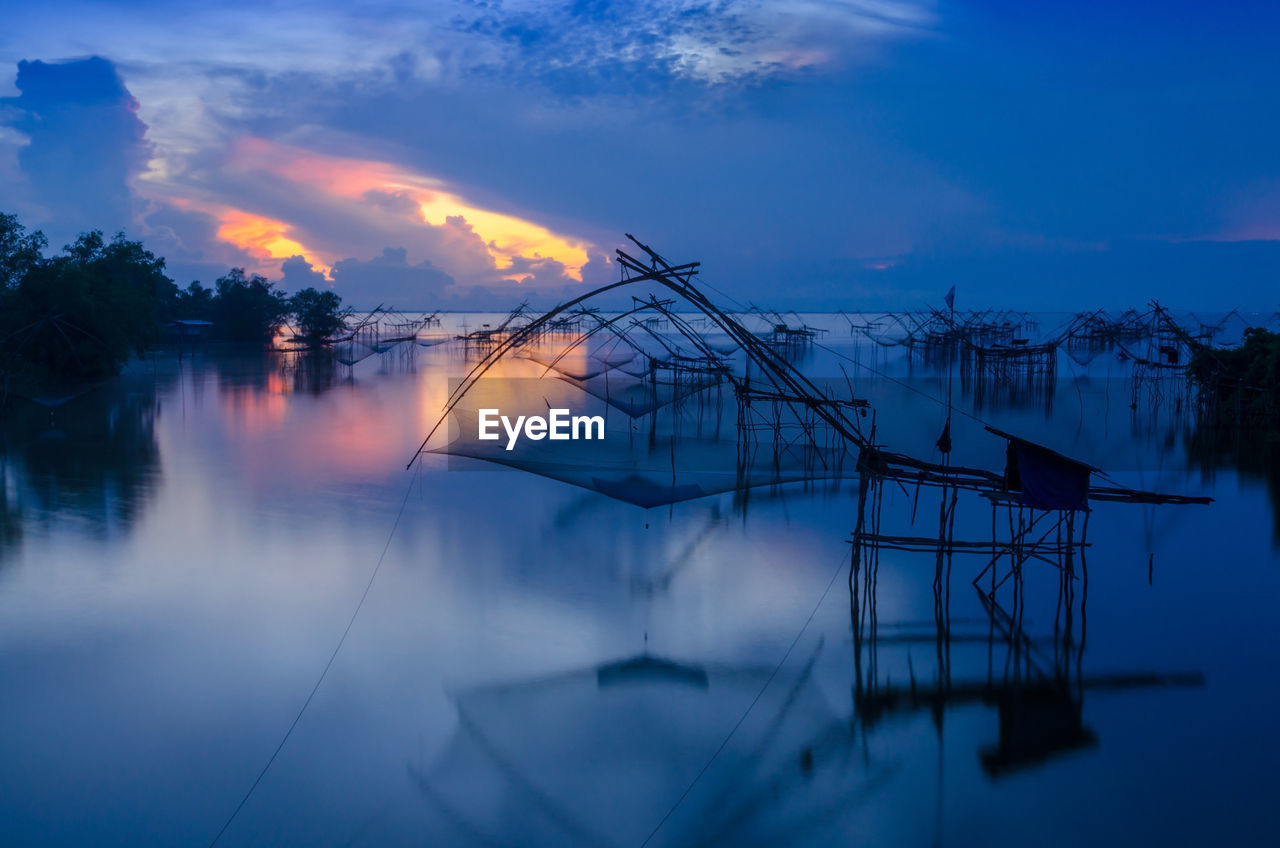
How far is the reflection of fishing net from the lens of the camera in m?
3.92

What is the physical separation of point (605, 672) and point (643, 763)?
45.3 inches

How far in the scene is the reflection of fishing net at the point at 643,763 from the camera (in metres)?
3.92

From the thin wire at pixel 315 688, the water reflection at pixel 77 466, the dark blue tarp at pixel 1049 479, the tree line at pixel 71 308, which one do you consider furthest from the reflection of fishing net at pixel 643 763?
the tree line at pixel 71 308

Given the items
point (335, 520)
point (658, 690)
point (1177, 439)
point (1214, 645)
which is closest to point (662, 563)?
point (658, 690)

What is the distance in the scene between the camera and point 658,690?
17.4ft

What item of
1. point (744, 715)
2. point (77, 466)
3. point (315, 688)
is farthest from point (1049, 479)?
point (77, 466)

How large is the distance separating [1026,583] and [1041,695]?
2284 mm

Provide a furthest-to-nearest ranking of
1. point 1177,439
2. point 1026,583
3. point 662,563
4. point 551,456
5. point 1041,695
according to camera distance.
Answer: point 1177,439, point 551,456, point 662,563, point 1026,583, point 1041,695

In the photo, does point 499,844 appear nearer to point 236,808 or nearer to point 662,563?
point 236,808

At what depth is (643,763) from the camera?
4.43m

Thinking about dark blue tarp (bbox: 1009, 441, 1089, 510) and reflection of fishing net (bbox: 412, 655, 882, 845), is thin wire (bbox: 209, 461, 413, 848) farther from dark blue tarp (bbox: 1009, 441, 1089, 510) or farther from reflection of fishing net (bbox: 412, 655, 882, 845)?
dark blue tarp (bbox: 1009, 441, 1089, 510)

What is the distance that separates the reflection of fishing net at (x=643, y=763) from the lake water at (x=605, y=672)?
2cm

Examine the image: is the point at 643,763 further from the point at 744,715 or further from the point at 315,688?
the point at 315,688

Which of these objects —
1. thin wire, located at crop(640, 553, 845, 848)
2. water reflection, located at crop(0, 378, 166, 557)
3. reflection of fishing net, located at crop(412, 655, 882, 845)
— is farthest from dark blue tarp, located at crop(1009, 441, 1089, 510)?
water reflection, located at crop(0, 378, 166, 557)
